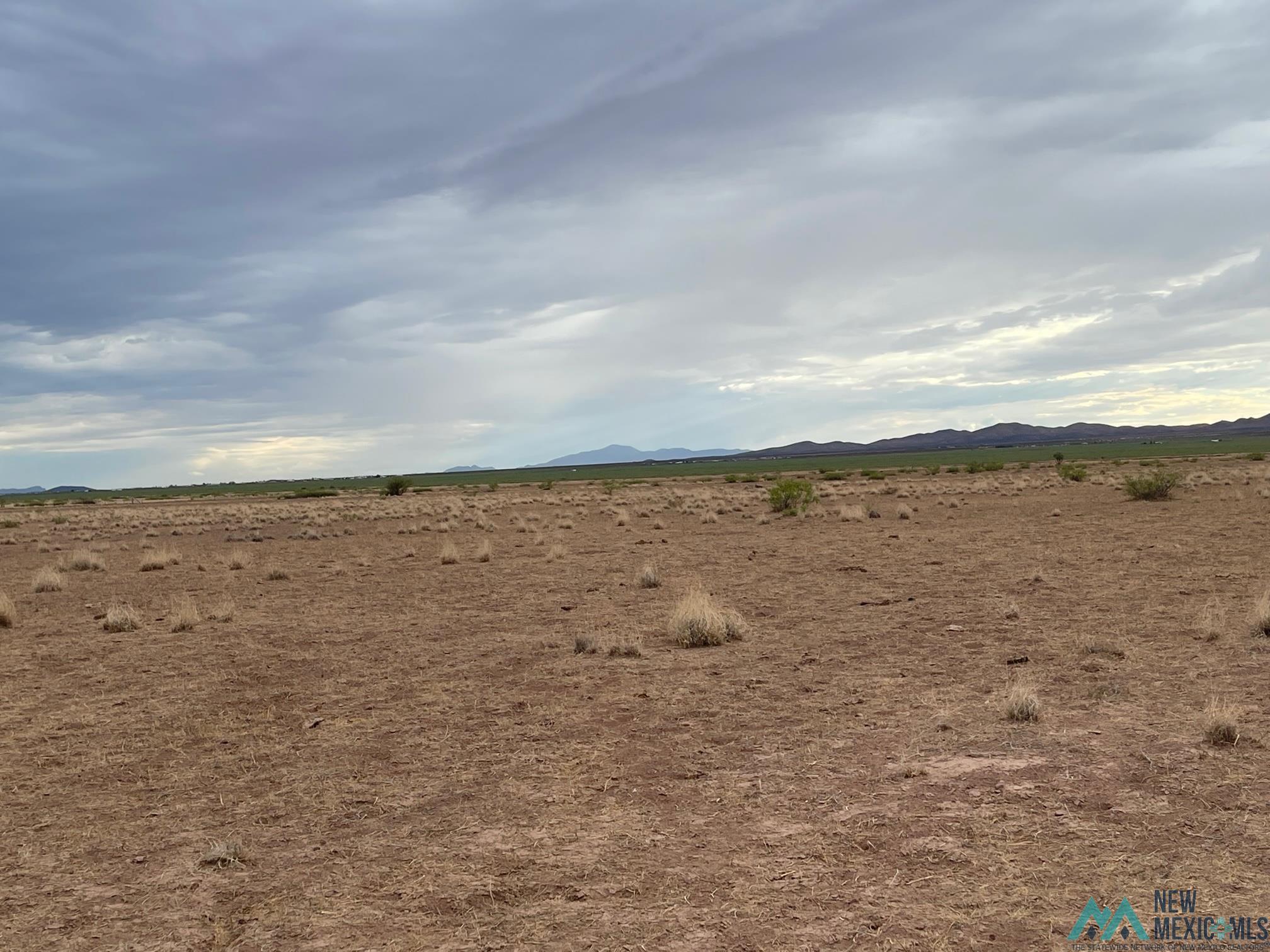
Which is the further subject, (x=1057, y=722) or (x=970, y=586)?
(x=970, y=586)

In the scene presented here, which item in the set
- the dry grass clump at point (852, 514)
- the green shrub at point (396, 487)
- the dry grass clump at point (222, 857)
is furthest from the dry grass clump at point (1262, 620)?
the green shrub at point (396, 487)

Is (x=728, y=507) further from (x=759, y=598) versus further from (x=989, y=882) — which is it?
(x=989, y=882)

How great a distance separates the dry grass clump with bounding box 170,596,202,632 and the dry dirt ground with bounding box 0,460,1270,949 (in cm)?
23

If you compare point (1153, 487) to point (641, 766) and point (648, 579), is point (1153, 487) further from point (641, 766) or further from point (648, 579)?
point (641, 766)

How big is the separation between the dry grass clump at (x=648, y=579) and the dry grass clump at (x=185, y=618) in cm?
906

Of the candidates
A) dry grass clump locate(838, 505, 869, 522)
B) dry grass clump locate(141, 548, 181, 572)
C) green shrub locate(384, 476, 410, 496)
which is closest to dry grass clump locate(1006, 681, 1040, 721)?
dry grass clump locate(838, 505, 869, 522)

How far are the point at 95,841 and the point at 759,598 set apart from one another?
12.2 metres

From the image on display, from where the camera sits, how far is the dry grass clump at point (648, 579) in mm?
18891

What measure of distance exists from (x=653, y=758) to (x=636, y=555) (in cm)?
1703

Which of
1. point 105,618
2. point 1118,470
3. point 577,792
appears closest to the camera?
point 577,792

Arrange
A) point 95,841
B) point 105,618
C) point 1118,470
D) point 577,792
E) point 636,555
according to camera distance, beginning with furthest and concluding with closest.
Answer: point 1118,470 < point 636,555 < point 105,618 < point 577,792 < point 95,841

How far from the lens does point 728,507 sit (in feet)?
143

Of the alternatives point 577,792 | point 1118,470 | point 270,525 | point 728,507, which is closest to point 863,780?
point 577,792

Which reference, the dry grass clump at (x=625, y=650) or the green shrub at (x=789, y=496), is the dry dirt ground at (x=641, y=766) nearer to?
the dry grass clump at (x=625, y=650)
